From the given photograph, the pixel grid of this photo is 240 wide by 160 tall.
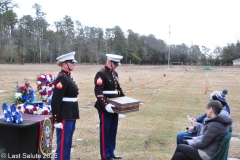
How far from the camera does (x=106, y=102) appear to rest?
14.5 feet

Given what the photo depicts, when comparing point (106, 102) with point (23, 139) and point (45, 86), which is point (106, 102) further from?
point (23, 139)

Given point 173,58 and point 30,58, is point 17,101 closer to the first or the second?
point 30,58

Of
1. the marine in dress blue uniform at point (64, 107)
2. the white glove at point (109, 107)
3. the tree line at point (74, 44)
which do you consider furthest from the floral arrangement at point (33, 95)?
the tree line at point (74, 44)

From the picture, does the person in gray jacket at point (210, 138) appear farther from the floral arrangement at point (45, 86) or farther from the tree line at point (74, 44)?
the tree line at point (74, 44)

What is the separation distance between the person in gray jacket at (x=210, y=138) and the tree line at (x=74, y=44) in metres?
50.5

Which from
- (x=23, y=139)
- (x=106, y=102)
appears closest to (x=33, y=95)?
(x=23, y=139)

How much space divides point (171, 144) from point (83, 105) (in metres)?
5.28

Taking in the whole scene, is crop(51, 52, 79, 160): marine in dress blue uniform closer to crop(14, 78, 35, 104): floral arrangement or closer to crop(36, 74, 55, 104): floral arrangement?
crop(36, 74, 55, 104): floral arrangement

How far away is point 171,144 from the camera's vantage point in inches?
224

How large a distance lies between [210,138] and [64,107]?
2.16m

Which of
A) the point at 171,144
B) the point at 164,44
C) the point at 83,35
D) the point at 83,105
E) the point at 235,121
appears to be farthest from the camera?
the point at 164,44

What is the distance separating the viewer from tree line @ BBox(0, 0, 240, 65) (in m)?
55.4

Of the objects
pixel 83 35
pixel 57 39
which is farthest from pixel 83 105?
pixel 83 35

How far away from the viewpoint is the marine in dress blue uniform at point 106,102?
4.48m
